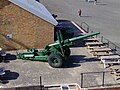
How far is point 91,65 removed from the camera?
22.7 m

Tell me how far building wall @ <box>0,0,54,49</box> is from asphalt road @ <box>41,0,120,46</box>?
818 cm

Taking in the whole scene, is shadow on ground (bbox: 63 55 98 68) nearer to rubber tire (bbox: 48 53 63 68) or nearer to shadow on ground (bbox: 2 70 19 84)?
rubber tire (bbox: 48 53 63 68)

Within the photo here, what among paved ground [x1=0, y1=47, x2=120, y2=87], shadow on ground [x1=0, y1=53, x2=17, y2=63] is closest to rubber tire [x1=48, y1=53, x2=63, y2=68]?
paved ground [x1=0, y1=47, x2=120, y2=87]

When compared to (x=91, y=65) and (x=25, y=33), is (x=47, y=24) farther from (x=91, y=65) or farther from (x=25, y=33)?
(x=91, y=65)

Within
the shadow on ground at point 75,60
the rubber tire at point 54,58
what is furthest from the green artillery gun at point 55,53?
the shadow on ground at point 75,60

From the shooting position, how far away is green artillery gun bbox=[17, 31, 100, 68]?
2195 cm

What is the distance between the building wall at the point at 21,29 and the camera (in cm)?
2431

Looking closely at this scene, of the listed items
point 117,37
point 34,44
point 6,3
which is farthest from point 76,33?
point 6,3

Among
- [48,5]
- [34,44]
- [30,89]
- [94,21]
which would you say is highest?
[48,5]

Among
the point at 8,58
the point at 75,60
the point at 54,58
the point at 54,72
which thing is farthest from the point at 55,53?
the point at 8,58

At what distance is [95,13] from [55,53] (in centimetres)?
2297

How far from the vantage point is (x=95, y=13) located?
44.0m

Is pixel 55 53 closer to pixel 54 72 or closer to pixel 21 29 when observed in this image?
pixel 54 72

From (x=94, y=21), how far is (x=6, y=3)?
16.9 m
